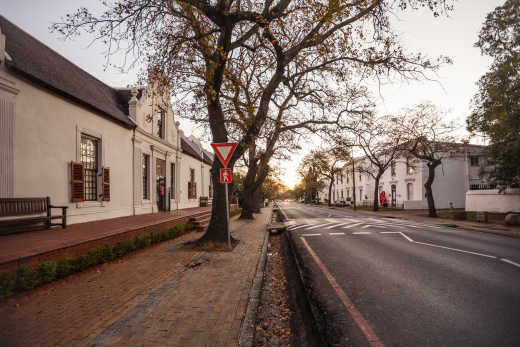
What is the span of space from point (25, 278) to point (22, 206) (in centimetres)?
399

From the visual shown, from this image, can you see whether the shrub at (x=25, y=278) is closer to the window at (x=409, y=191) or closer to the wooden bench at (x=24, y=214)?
the wooden bench at (x=24, y=214)

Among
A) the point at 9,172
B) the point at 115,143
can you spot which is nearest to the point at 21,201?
the point at 9,172

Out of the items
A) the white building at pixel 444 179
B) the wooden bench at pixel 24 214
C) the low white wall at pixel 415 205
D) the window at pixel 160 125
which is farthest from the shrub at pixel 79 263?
the low white wall at pixel 415 205

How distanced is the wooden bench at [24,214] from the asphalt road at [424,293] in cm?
756

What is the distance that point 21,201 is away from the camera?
7.34 meters

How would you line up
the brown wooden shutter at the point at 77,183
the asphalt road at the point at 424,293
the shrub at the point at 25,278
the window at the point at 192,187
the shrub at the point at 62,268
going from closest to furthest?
the asphalt road at the point at 424,293 → the shrub at the point at 25,278 → the shrub at the point at 62,268 → the brown wooden shutter at the point at 77,183 → the window at the point at 192,187

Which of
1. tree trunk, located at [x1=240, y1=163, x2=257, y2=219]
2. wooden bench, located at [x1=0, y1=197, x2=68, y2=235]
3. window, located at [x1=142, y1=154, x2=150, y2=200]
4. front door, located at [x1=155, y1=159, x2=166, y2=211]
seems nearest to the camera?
wooden bench, located at [x1=0, y1=197, x2=68, y2=235]

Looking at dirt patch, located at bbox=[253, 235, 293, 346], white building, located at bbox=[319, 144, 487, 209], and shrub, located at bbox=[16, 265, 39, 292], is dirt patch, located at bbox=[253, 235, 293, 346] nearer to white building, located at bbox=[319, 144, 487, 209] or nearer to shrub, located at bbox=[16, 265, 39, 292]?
shrub, located at bbox=[16, 265, 39, 292]

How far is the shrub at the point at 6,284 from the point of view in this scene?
13.6 feet

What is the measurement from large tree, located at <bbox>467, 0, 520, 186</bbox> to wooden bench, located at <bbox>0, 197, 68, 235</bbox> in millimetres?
22523

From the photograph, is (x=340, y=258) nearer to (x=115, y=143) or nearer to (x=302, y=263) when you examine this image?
(x=302, y=263)

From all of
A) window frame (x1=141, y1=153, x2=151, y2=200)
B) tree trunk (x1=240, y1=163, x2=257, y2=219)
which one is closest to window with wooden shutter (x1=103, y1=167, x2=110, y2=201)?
window frame (x1=141, y1=153, x2=151, y2=200)

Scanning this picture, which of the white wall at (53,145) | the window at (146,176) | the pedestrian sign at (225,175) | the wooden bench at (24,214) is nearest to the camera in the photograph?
the wooden bench at (24,214)

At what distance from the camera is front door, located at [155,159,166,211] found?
57.5 feet
